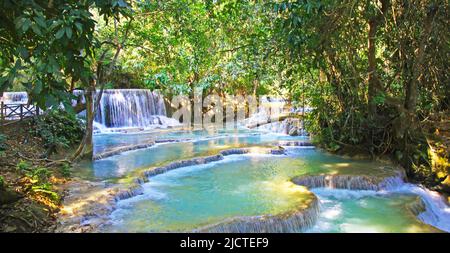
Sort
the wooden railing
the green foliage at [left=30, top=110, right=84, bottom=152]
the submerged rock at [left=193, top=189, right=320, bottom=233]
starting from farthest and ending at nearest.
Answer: the wooden railing
the green foliage at [left=30, top=110, right=84, bottom=152]
the submerged rock at [left=193, top=189, right=320, bottom=233]

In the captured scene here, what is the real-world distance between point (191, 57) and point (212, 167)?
2.64 meters

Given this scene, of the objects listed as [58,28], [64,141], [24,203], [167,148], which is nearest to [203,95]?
[167,148]

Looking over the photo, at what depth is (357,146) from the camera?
419 inches

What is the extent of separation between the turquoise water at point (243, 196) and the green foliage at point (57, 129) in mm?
1359

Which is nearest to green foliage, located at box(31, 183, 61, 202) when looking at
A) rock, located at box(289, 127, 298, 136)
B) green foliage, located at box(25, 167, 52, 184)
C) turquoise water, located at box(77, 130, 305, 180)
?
green foliage, located at box(25, 167, 52, 184)

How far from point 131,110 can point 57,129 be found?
8.39 meters

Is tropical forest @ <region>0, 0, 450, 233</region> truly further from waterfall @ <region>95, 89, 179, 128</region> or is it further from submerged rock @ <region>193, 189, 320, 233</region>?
waterfall @ <region>95, 89, 179, 128</region>

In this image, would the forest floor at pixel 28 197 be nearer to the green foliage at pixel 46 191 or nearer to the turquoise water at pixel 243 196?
the green foliage at pixel 46 191

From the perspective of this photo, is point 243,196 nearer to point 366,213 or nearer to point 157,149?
point 366,213

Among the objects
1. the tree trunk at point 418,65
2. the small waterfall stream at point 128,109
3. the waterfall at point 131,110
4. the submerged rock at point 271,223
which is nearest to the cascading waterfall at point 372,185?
the tree trunk at point 418,65

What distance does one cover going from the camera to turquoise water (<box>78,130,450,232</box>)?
6098 millimetres

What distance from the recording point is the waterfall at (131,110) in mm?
18172

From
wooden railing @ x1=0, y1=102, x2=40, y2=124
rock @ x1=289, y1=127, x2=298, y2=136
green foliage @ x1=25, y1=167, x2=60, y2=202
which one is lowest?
green foliage @ x1=25, y1=167, x2=60, y2=202

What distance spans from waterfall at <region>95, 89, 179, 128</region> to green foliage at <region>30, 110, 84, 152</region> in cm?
626
